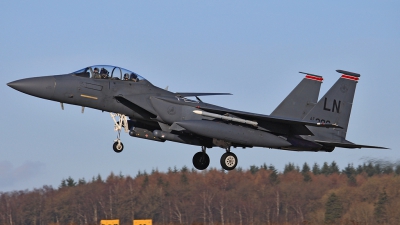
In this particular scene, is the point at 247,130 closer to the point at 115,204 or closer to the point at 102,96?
the point at 102,96

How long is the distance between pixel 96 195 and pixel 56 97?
30.2 ft

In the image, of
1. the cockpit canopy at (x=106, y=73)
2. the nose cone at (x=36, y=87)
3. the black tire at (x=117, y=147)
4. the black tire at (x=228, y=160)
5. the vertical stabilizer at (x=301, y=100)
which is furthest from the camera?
the vertical stabilizer at (x=301, y=100)

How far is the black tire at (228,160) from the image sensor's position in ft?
62.7

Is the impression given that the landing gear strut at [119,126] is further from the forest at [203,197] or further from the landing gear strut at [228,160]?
the forest at [203,197]

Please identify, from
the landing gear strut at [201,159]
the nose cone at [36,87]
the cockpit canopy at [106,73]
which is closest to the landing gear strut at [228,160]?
the landing gear strut at [201,159]

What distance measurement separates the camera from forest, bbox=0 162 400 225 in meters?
24.7

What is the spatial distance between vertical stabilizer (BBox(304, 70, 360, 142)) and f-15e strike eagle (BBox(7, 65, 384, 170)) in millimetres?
64

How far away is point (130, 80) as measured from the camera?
18.6 metres

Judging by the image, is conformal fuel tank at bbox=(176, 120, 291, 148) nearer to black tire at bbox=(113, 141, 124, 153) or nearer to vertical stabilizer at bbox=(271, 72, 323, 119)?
vertical stabilizer at bbox=(271, 72, 323, 119)

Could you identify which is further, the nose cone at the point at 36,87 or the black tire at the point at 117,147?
the black tire at the point at 117,147

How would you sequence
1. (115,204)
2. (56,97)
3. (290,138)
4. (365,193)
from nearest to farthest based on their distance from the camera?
(56,97)
(290,138)
(365,193)
(115,204)

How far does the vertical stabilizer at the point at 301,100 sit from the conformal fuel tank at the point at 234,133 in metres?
1.52

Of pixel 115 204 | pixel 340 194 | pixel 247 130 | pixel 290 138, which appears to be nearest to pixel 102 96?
pixel 247 130

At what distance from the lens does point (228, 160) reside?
62.8 feet
